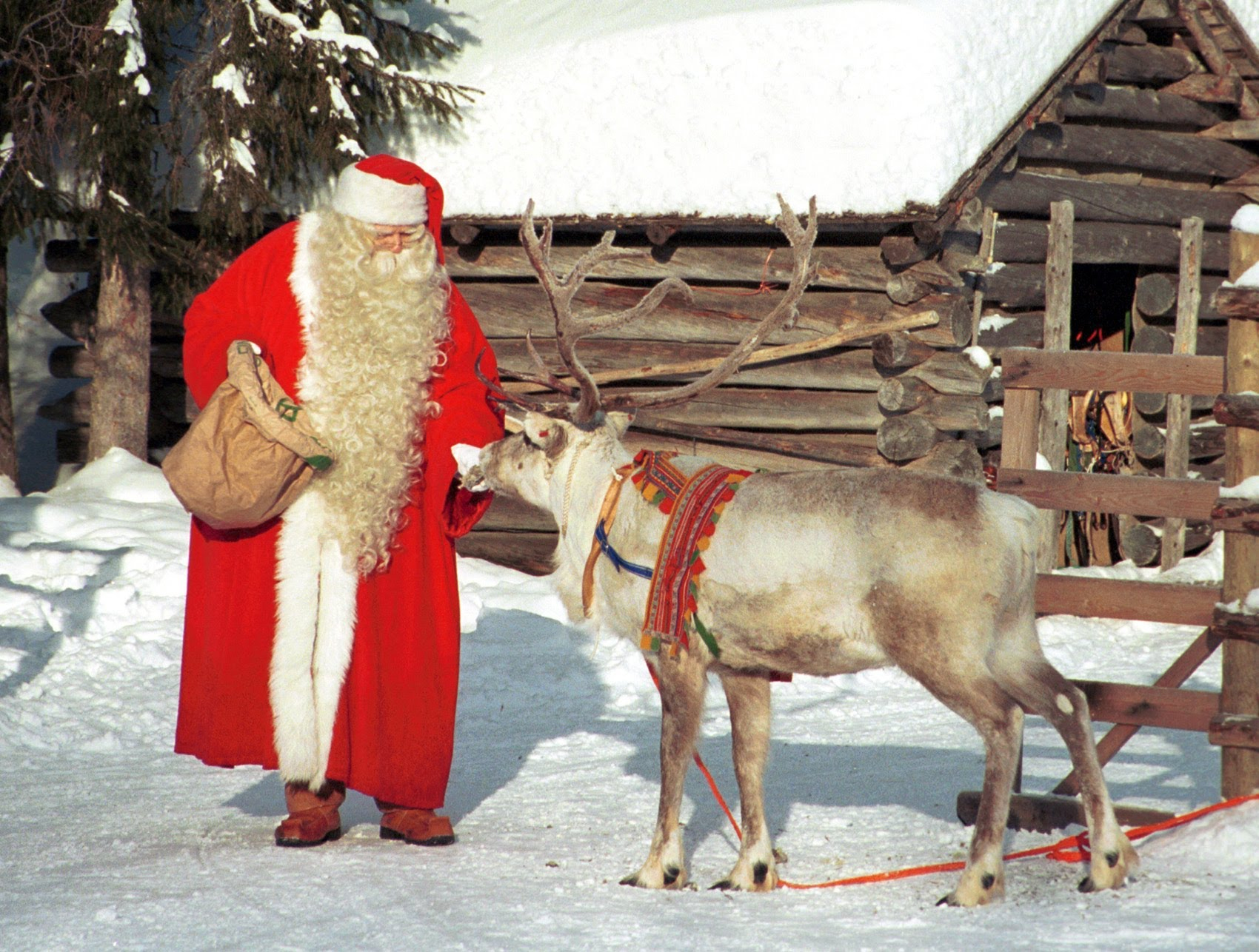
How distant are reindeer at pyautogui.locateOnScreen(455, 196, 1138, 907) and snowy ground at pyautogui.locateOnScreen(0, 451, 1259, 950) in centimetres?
22

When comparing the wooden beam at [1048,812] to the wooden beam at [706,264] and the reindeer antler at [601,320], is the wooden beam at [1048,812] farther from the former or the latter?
the wooden beam at [706,264]

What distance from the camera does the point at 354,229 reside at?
16.7 feet

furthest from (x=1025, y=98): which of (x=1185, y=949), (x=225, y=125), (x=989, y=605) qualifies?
(x=1185, y=949)

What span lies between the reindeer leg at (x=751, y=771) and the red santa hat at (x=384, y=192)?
1.95 metres

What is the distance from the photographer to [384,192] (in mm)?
5031

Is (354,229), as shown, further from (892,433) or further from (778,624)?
(892,433)

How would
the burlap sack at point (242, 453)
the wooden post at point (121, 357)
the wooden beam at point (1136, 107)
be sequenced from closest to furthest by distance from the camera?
1. the burlap sack at point (242, 453)
2. the wooden beam at point (1136, 107)
3. the wooden post at point (121, 357)

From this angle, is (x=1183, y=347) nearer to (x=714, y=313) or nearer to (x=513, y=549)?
(x=714, y=313)

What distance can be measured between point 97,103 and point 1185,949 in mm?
8607

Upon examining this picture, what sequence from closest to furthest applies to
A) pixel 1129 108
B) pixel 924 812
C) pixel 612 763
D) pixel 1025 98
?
pixel 924 812, pixel 612 763, pixel 1025 98, pixel 1129 108

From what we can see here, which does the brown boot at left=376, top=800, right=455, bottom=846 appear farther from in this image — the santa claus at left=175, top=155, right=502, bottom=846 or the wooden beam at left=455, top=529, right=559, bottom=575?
the wooden beam at left=455, top=529, right=559, bottom=575

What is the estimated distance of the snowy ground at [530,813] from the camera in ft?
12.7

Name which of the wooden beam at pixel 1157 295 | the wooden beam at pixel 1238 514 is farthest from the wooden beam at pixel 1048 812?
the wooden beam at pixel 1157 295

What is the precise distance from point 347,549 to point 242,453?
0.48 meters
